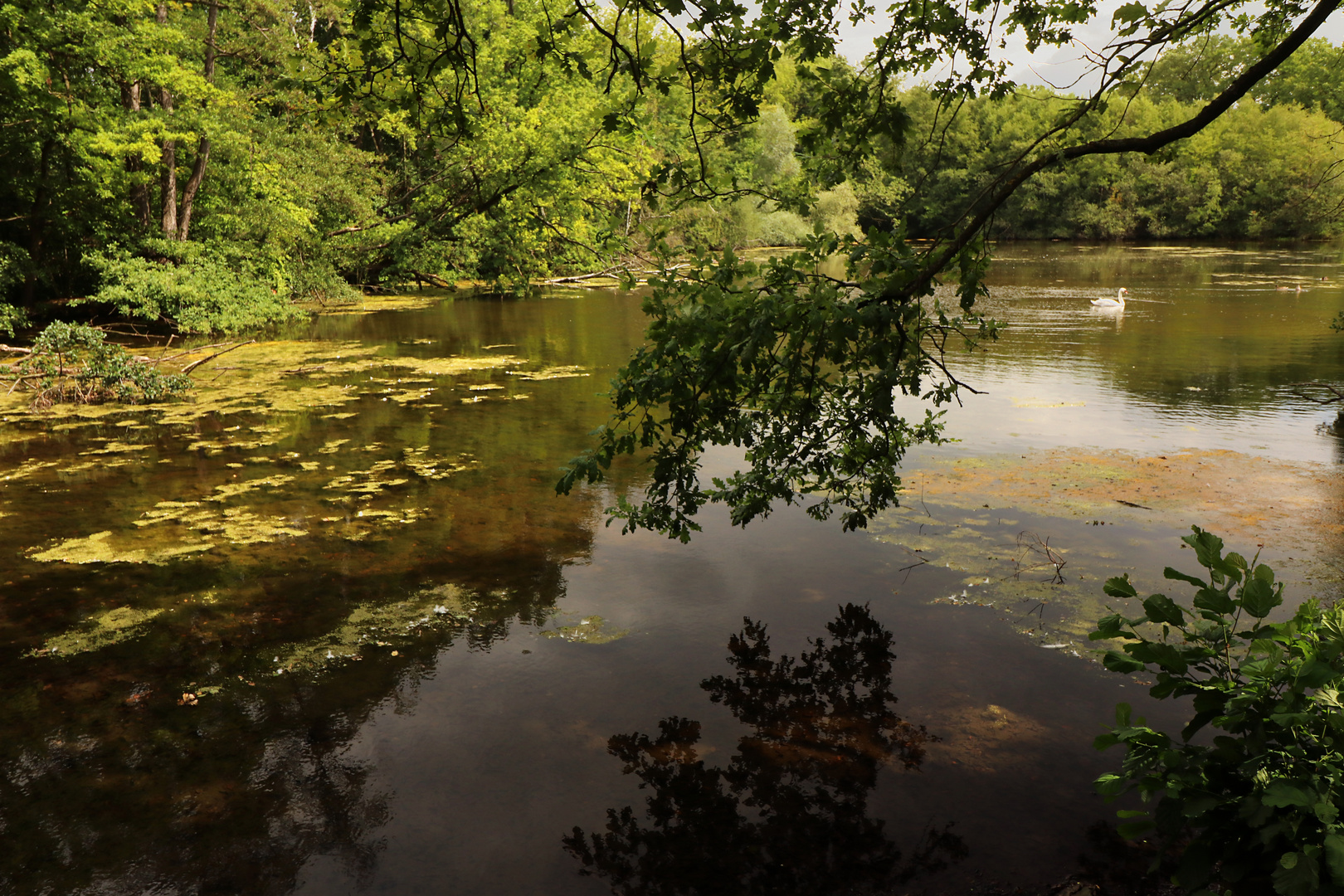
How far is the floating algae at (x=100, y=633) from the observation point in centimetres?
542

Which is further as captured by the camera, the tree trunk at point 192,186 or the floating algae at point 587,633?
the tree trunk at point 192,186

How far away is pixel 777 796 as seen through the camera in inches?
164

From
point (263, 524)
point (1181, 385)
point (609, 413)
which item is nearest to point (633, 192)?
point (609, 413)

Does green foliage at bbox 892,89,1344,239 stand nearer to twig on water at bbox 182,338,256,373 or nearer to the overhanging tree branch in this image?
twig on water at bbox 182,338,256,373

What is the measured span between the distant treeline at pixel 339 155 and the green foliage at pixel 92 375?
348 cm

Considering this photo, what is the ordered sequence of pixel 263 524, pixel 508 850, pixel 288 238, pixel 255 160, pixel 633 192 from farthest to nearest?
pixel 633 192, pixel 288 238, pixel 255 160, pixel 263 524, pixel 508 850

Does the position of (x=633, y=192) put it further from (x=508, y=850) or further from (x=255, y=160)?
(x=508, y=850)

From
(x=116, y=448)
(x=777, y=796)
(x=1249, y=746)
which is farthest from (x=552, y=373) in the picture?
(x=1249, y=746)

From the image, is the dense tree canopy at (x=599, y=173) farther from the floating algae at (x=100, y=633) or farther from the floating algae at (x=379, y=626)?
the floating algae at (x=100, y=633)

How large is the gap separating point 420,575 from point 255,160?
51.3ft

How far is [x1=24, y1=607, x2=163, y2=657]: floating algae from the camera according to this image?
5418mm

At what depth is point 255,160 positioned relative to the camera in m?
18.6

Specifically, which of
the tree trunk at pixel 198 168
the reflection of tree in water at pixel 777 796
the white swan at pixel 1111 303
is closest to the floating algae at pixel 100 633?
the reflection of tree in water at pixel 777 796

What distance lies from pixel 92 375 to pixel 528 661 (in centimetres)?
990
